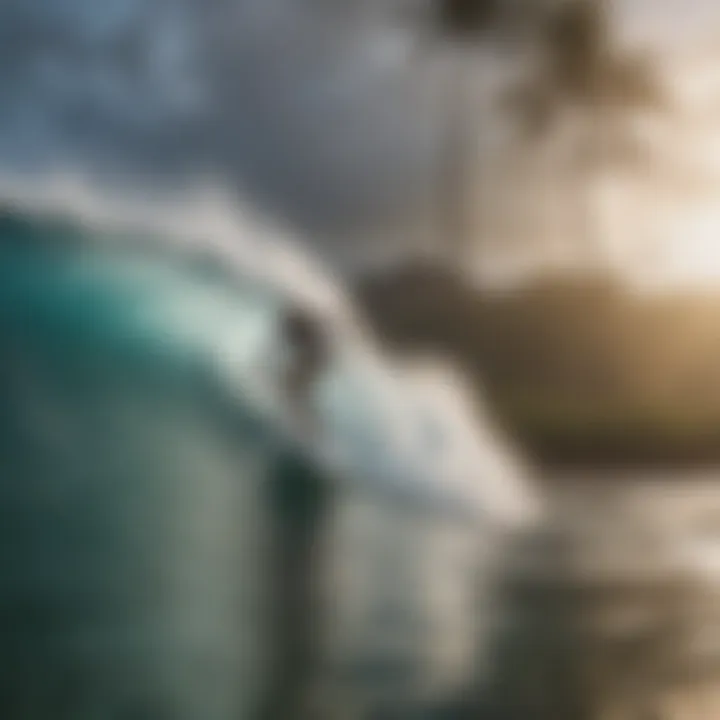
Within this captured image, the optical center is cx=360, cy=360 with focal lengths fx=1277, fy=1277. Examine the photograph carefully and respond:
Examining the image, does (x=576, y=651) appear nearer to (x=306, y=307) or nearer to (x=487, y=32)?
(x=306, y=307)

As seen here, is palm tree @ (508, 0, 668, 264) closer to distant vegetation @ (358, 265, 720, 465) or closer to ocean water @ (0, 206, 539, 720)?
distant vegetation @ (358, 265, 720, 465)

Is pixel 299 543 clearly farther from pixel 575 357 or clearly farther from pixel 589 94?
pixel 589 94

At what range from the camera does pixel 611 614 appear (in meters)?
1.08

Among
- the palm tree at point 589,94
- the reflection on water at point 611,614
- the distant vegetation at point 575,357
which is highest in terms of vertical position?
the palm tree at point 589,94

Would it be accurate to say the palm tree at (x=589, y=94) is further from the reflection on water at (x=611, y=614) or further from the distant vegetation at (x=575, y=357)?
the reflection on water at (x=611, y=614)

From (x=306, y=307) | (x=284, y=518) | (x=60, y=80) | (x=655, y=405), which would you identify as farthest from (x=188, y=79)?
(x=655, y=405)

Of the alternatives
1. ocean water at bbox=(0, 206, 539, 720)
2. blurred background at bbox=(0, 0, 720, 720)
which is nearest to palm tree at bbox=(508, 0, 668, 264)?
blurred background at bbox=(0, 0, 720, 720)

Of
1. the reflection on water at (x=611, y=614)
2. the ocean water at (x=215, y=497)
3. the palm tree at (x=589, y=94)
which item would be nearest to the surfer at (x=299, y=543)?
the ocean water at (x=215, y=497)

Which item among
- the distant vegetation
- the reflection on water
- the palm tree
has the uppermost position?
the palm tree

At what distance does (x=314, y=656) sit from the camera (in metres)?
1.07

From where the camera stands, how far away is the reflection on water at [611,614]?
42.1 inches

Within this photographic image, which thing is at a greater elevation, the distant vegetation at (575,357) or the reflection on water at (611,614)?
the distant vegetation at (575,357)

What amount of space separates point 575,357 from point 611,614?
221mm

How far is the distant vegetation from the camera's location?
3.62 feet
